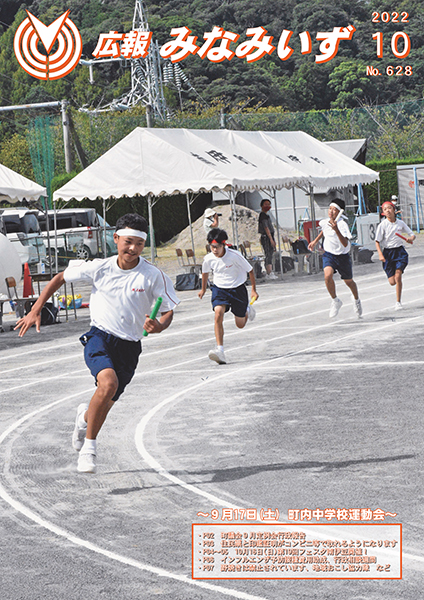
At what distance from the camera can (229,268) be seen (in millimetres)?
11773

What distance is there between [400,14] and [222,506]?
302 feet

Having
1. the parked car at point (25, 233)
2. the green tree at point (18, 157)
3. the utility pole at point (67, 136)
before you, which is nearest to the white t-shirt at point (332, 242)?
the parked car at point (25, 233)

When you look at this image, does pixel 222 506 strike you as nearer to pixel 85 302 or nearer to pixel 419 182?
pixel 85 302

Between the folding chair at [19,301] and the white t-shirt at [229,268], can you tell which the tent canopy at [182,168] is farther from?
the white t-shirt at [229,268]

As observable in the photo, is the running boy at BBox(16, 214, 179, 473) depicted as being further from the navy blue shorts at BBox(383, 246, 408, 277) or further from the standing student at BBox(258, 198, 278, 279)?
the standing student at BBox(258, 198, 278, 279)

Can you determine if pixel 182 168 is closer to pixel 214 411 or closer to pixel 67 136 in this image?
pixel 214 411

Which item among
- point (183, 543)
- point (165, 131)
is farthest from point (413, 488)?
point (165, 131)

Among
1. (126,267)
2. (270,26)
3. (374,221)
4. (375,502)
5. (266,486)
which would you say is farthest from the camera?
(270,26)

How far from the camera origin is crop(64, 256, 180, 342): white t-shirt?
661 cm

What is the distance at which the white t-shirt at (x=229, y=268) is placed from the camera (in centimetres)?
1177

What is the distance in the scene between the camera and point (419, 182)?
4494cm

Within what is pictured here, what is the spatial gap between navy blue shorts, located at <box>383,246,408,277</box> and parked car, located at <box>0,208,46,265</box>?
15.8m

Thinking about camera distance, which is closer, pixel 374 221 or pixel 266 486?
pixel 266 486

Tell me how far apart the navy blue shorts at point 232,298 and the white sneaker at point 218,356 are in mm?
654
